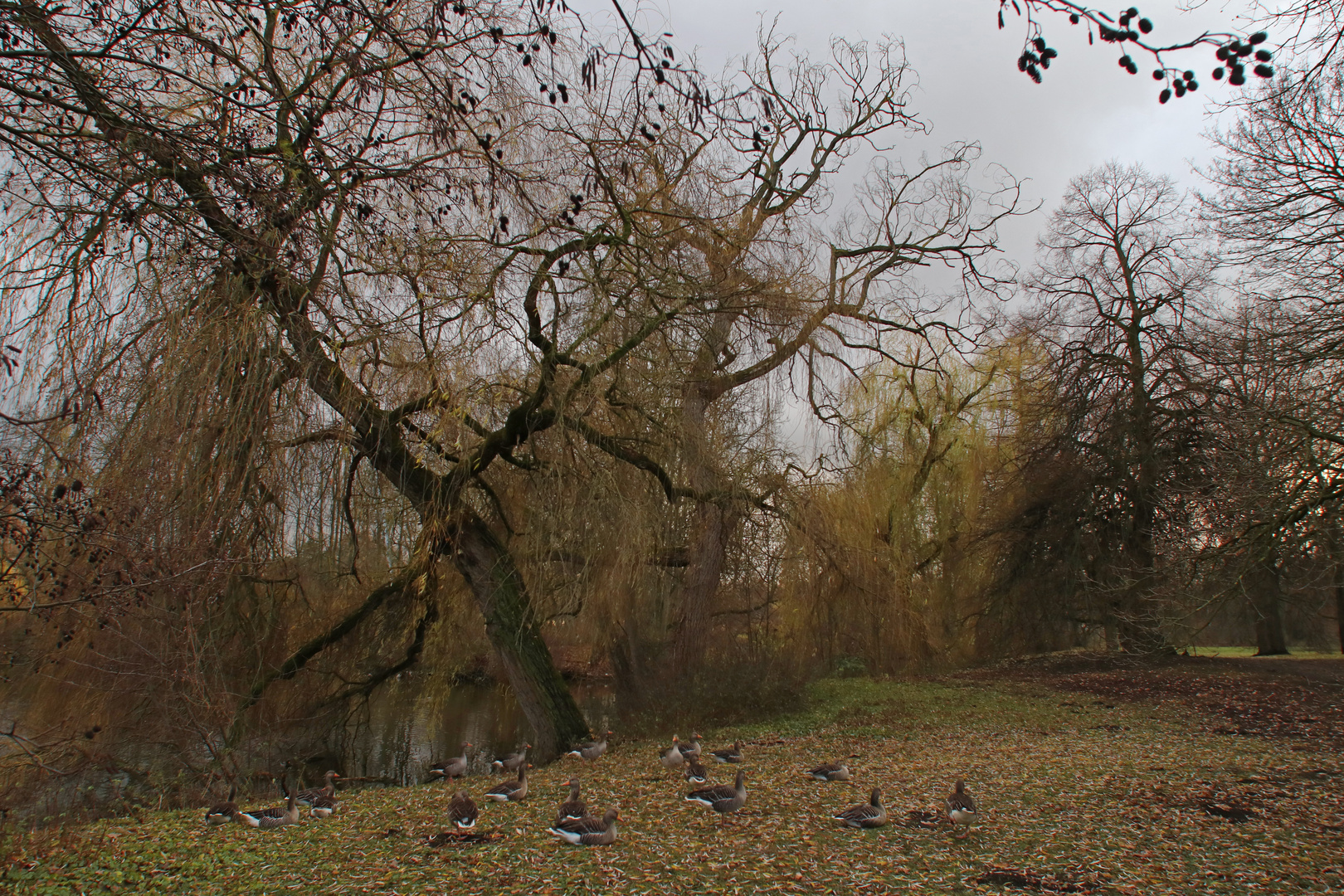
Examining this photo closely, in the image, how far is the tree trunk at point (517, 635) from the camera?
841cm

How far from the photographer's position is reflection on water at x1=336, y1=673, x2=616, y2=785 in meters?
9.75

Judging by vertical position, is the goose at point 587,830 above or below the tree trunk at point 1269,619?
below

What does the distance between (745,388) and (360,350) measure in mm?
4511

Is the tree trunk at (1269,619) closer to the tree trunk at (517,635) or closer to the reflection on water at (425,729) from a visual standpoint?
the reflection on water at (425,729)

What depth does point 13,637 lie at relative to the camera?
5902 mm

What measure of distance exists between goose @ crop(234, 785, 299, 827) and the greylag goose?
13.2ft

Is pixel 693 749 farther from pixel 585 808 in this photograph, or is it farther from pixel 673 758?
pixel 585 808

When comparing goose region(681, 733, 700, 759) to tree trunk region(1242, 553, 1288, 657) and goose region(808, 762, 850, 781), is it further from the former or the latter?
tree trunk region(1242, 553, 1288, 657)

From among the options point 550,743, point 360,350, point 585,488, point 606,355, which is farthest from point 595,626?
point 360,350

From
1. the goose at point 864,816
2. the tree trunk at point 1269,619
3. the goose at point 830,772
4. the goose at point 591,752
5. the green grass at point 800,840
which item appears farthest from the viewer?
the tree trunk at point 1269,619

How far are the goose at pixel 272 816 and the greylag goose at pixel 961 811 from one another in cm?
404

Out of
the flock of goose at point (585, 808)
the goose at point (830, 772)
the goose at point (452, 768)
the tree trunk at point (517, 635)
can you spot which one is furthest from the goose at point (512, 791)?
the tree trunk at point (517, 635)

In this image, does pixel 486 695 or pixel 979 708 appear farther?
pixel 486 695

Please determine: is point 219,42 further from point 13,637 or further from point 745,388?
point 745,388
